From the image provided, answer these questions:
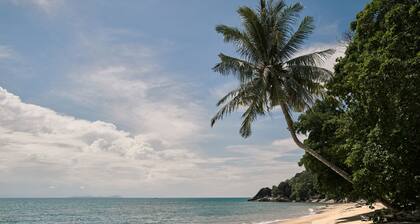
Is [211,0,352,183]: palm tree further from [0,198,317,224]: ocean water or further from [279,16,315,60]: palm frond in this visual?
[0,198,317,224]: ocean water

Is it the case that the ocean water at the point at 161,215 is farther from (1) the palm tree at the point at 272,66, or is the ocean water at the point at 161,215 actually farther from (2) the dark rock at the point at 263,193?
(2) the dark rock at the point at 263,193

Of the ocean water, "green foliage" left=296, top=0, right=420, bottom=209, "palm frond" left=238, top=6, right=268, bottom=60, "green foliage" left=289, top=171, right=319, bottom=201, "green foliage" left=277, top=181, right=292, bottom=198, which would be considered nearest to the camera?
"green foliage" left=296, top=0, right=420, bottom=209

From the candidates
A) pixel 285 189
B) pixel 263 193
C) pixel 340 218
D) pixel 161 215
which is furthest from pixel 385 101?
pixel 263 193

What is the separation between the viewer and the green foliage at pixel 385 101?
526 inches

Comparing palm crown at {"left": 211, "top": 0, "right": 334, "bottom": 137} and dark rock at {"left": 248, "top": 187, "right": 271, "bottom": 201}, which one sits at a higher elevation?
dark rock at {"left": 248, "top": 187, "right": 271, "bottom": 201}

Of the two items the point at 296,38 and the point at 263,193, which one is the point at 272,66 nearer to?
the point at 296,38

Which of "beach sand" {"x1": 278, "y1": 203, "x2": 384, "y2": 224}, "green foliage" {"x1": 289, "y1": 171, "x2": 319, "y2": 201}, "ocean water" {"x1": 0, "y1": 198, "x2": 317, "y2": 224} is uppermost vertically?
"green foliage" {"x1": 289, "y1": 171, "x2": 319, "y2": 201}

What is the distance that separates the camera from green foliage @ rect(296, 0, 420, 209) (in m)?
13.4

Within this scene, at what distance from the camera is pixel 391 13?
574 inches

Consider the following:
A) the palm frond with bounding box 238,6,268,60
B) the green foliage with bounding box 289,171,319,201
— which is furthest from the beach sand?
the green foliage with bounding box 289,171,319,201

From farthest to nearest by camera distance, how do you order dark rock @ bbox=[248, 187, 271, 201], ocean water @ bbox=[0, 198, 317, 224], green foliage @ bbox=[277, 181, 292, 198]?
dark rock @ bbox=[248, 187, 271, 201]
green foliage @ bbox=[277, 181, 292, 198]
ocean water @ bbox=[0, 198, 317, 224]

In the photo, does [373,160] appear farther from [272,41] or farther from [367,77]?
[272,41]

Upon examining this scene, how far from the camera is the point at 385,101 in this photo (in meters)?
13.8

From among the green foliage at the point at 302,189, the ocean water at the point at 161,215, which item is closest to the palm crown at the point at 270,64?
the ocean water at the point at 161,215
